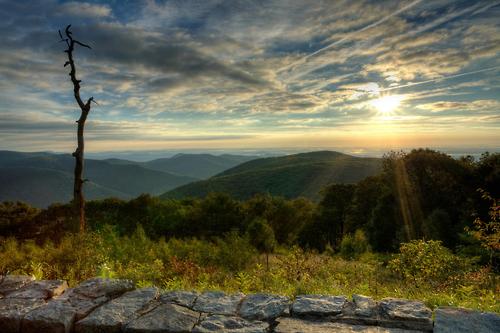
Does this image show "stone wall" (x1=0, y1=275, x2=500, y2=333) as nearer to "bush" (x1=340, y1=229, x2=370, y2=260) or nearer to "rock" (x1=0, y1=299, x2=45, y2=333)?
"rock" (x1=0, y1=299, x2=45, y2=333)

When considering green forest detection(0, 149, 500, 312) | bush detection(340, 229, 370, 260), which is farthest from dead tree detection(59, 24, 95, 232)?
bush detection(340, 229, 370, 260)

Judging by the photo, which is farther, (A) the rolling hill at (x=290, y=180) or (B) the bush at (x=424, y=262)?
(A) the rolling hill at (x=290, y=180)

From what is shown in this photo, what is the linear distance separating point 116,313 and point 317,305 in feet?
6.59

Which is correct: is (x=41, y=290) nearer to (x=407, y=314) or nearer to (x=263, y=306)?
(x=263, y=306)

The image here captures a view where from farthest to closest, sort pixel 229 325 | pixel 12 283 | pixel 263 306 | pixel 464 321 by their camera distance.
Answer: pixel 12 283 < pixel 263 306 < pixel 229 325 < pixel 464 321

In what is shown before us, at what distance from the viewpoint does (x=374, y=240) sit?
25.1m

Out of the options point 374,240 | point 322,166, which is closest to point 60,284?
point 374,240

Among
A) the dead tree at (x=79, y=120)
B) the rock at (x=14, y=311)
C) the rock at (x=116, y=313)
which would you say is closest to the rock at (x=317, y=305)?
the rock at (x=116, y=313)

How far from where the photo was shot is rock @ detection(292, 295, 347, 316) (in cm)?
351

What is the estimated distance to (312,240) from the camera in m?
36.1

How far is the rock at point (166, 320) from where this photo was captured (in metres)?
3.25

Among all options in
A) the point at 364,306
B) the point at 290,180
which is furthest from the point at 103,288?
→ the point at 290,180

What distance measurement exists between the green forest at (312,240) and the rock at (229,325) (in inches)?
41.4

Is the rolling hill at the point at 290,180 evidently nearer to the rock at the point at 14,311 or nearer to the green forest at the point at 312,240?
the green forest at the point at 312,240
